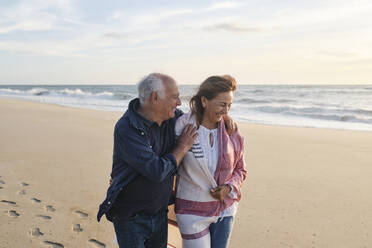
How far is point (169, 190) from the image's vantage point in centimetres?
227

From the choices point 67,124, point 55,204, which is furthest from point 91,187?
point 67,124

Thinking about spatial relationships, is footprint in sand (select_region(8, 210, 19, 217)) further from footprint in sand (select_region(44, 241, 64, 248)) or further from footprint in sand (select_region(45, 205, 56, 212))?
footprint in sand (select_region(44, 241, 64, 248))

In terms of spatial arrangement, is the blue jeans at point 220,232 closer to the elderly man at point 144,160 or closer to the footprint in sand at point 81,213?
the elderly man at point 144,160

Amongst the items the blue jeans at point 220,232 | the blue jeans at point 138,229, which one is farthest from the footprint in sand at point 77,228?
the blue jeans at point 220,232

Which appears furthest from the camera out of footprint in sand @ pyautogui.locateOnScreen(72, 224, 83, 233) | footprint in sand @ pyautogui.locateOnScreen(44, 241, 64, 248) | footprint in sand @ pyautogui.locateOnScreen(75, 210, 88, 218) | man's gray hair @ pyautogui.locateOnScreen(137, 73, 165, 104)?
footprint in sand @ pyautogui.locateOnScreen(75, 210, 88, 218)

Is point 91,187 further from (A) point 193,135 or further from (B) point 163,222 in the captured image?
(A) point 193,135

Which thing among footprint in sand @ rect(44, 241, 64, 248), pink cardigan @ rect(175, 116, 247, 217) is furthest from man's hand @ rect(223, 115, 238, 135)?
footprint in sand @ rect(44, 241, 64, 248)

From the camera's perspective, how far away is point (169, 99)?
83.1 inches

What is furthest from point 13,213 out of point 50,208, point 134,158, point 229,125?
point 229,125

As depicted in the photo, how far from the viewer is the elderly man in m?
1.99

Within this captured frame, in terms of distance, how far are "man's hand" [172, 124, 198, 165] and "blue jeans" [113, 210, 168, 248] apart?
46cm

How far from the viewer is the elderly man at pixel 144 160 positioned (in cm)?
199

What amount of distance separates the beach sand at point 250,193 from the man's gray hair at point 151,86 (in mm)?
2044

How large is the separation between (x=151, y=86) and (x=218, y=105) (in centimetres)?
50
